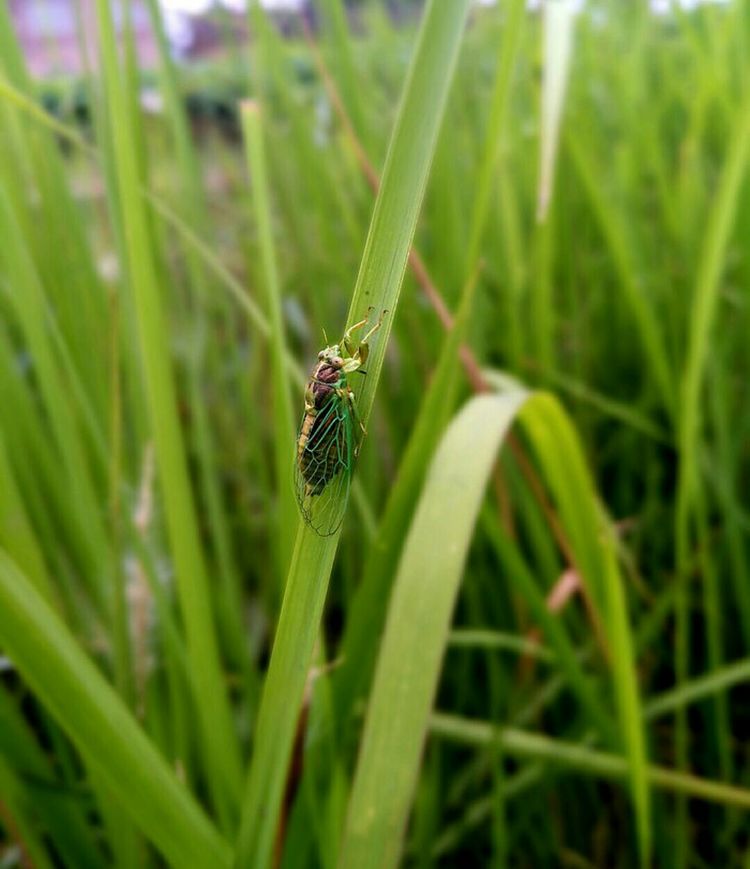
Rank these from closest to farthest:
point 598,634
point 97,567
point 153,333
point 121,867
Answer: point 153,333, point 121,867, point 97,567, point 598,634

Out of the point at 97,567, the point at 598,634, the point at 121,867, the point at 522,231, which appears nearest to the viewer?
the point at 121,867

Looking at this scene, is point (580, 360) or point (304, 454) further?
point (580, 360)

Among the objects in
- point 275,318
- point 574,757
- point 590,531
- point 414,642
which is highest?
point 275,318

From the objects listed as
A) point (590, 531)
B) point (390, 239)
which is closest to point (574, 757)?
point (590, 531)

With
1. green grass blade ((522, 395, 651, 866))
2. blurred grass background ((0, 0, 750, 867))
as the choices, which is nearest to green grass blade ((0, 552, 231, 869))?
blurred grass background ((0, 0, 750, 867))

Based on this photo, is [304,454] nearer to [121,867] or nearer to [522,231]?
[121,867]

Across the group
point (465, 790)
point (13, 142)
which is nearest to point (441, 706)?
point (465, 790)

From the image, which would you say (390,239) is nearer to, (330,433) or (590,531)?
(330,433)
